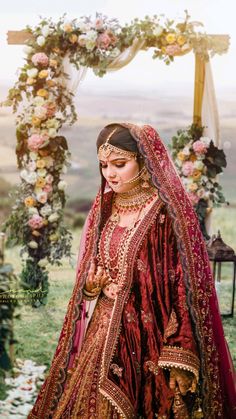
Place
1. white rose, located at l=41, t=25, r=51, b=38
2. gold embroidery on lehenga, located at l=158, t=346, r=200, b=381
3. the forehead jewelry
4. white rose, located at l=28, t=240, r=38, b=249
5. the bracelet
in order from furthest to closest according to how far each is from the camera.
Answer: white rose, located at l=28, t=240, r=38, b=249 → white rose, located at l=41, t=25, r=51, b=38 → the bracelet → the forehead jewelry → gold embroidery on lehenga, located at l=158, t=346, r=200, b=381

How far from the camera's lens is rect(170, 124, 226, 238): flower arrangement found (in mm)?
2799

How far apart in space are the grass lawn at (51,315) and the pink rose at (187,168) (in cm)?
22

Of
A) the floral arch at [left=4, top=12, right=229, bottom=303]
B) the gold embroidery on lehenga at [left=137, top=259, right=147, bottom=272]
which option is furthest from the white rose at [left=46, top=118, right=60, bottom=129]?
the gold embroidery on lehenga at [left=137, top=259, right=147, bottom=272]

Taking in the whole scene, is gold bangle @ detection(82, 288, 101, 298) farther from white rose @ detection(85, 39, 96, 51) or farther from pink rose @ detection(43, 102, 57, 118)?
white rose @ detection(85, 39, 96, 51)

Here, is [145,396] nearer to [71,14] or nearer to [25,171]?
[25,171]

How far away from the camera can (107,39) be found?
2.73 metres

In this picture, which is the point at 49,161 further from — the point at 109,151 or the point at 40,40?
the point at 40,40

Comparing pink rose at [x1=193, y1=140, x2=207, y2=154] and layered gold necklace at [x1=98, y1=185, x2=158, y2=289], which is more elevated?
pink rose at [x1=193, y1=140, x2=207, y2=154]

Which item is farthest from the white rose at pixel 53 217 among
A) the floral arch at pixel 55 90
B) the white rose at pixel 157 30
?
the white rose at pixel 157 30

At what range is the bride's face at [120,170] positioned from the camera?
8.16ft

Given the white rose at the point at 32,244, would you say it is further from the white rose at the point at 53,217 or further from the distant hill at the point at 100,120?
the distant hill at the point at 100,120

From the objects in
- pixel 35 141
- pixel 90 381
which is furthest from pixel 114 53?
pixel 90 381

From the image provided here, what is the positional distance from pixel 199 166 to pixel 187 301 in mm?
688

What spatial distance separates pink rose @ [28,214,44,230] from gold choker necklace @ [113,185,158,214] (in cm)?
45
